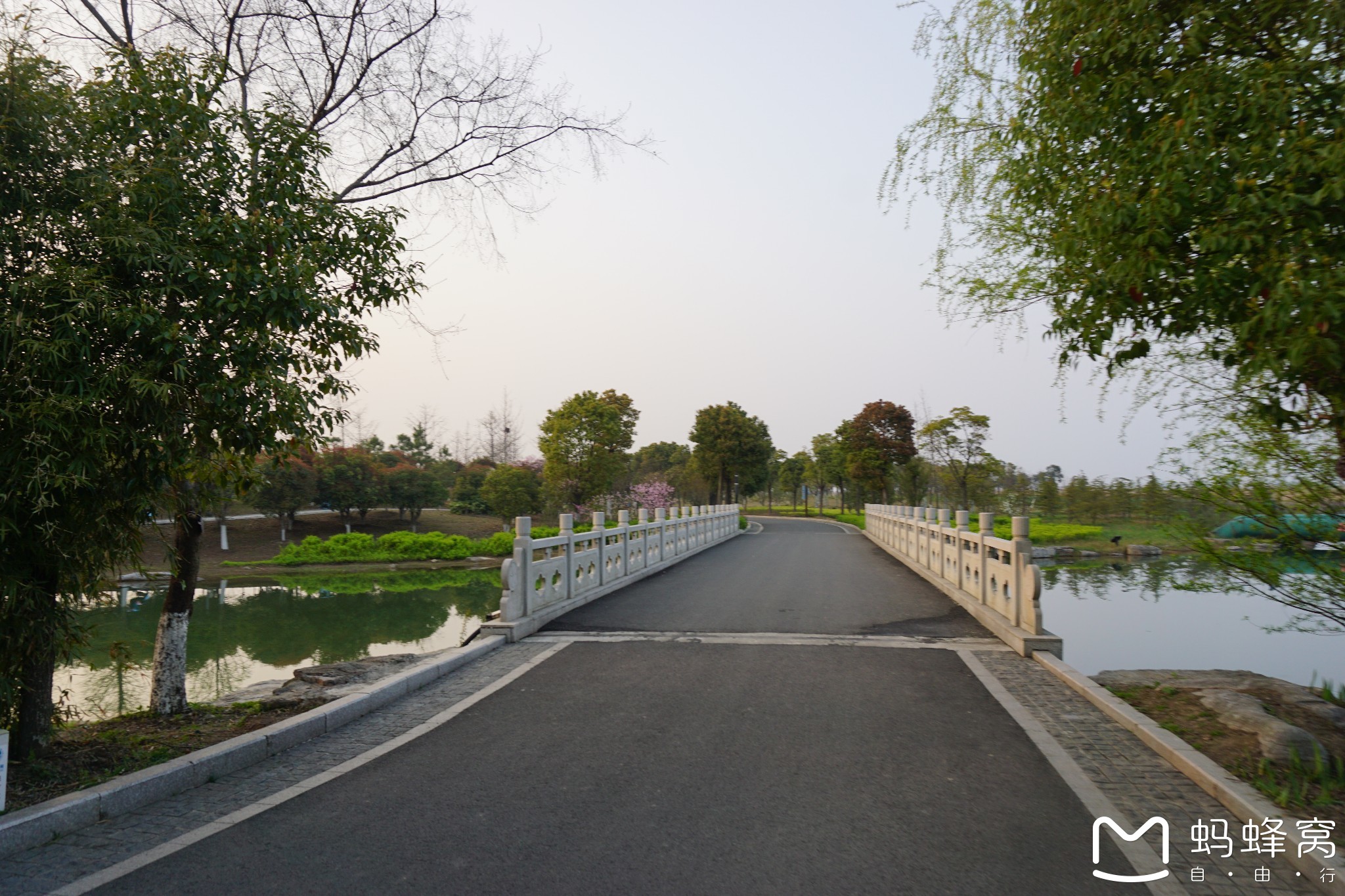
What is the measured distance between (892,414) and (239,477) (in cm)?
4955

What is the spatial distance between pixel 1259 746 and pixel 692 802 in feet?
11.3

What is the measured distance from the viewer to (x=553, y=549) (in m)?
11.2

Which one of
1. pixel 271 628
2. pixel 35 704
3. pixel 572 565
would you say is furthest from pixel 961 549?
pixel 271 628

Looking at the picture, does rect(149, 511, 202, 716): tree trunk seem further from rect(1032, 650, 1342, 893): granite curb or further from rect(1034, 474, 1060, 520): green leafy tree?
rect(1034, 474, 1060, 520): green leafy tree

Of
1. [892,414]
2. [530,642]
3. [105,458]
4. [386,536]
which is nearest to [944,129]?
[530,642]

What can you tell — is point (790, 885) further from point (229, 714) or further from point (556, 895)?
point (229, 714)

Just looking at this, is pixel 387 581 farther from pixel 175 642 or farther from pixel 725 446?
pixel 725 446

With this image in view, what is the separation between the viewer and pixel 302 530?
4222cm

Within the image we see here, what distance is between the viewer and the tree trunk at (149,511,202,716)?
7250mm

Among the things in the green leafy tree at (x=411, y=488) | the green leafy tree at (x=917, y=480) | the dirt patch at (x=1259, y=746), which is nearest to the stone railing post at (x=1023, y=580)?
the dirt patch at (x=1259, y=746)

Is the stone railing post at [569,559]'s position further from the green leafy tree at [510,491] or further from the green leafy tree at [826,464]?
the green leafy tree at [826,464]

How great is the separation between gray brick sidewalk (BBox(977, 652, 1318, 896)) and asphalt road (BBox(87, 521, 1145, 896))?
0.82 feet

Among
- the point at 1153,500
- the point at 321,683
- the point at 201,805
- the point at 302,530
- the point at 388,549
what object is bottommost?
the point at 388,549

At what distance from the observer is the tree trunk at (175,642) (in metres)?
7.25
